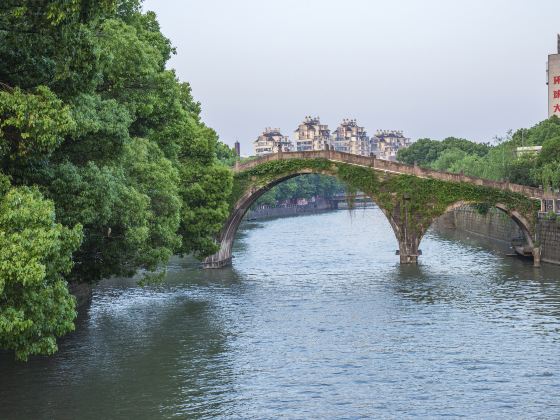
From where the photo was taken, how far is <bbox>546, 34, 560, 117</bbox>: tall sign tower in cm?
7950

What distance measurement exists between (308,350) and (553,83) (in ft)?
200

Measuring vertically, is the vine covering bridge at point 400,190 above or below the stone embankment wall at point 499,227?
above

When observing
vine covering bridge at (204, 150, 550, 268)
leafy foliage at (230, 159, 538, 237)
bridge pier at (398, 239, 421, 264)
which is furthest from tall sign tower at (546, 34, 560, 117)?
bridge pier at (398, 239, 421, 264)

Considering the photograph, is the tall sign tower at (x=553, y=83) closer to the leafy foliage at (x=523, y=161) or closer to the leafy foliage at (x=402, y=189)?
the leafy foliage at (x=523, y=161)

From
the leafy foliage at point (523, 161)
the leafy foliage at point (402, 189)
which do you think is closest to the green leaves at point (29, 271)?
the leafy foliage at point (402, 189)

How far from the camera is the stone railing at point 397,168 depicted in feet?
166

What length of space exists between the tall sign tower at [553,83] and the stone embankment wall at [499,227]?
12753 mm

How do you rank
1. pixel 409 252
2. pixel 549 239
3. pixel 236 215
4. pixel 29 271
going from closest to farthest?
pixel 29 271, pixel 549 239, pixel 409 252, pixel 236 215

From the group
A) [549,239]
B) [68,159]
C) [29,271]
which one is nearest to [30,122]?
[29,271]

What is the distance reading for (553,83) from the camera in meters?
80.4

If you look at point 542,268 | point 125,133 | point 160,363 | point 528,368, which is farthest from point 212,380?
point 542,268

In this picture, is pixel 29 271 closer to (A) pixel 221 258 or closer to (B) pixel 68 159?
(B) pixel 68 159

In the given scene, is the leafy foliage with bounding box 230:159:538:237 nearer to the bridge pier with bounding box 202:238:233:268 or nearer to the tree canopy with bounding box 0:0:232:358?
the bridge pier with bounding box 202:238:233:268

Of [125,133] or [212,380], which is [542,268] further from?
[125,133]
